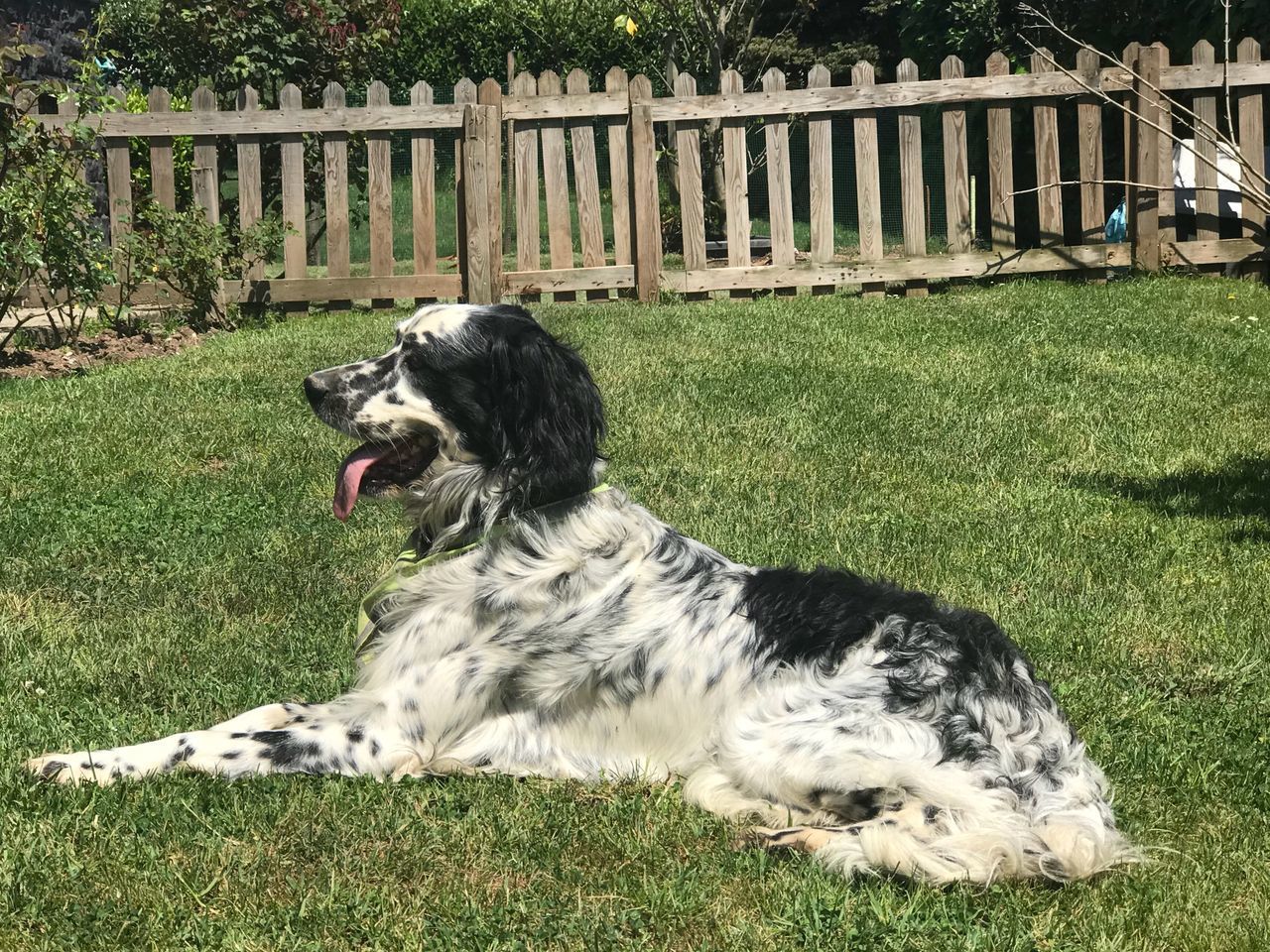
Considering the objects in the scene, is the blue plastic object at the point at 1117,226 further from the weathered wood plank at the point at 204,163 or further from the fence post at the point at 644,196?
the weathered wood plank at the point at 204,163

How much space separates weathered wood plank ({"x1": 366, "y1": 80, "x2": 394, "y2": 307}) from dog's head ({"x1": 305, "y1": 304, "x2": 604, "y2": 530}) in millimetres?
7546

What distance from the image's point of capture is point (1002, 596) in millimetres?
4992

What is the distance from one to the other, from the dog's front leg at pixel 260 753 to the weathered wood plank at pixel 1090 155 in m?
9.51

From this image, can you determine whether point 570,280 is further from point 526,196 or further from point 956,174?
point 956,174

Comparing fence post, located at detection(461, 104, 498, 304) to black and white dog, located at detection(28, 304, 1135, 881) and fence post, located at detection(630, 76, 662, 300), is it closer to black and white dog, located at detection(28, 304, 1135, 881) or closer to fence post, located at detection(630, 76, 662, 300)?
fence post, located at detection(630, 76, 662, 300)

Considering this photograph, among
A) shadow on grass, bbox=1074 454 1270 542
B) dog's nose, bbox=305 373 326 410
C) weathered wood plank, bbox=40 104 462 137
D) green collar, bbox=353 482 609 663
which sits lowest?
shadow on grass, bbox=1074 454 1270 542

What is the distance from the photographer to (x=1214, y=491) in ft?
20.5

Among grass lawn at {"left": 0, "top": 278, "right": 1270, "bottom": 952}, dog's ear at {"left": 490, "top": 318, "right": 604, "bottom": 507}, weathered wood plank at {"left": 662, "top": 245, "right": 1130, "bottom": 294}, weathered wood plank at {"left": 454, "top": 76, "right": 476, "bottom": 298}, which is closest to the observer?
grass lawn at {"left": 0, "top": 278, "right": 1270, "bottom": 952}

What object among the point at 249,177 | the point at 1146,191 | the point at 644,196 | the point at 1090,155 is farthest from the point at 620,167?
the point at 1146,191

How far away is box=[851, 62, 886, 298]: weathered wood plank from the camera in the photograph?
11.4m

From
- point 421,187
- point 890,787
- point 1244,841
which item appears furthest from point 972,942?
point 421,187

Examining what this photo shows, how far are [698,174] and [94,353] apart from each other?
500cm

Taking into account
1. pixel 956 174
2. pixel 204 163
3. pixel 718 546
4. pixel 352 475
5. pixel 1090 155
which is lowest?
pixel 718 546

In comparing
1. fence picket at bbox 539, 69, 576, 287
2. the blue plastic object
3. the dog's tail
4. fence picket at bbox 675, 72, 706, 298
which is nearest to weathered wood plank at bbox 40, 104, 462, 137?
fence picket at bbox 539, 69, 576, 287
